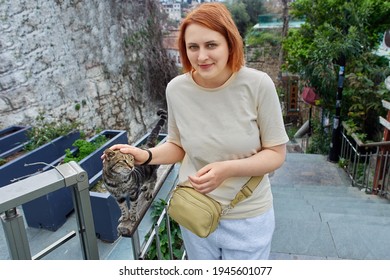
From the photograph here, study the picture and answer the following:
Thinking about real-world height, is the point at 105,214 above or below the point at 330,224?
above

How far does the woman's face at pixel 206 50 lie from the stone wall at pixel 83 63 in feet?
15.9

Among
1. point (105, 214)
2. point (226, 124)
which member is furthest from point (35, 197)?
point (105, 214)

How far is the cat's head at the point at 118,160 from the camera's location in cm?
118

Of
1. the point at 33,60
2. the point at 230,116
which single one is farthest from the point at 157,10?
the point at 230,116

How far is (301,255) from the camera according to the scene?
8.15ft

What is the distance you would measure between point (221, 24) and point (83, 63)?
5.86 m

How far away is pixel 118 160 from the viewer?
1182 mm

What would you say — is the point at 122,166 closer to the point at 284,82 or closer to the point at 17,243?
the point at 17,243

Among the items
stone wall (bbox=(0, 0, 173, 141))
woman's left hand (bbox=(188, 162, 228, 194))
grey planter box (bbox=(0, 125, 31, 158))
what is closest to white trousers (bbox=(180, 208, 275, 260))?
woman's left hand (bbox=(188, 162, 228, 194))

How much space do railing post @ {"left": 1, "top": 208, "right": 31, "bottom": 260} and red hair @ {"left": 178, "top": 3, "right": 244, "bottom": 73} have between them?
2.55 ft

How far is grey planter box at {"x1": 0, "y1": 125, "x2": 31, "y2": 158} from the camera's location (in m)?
4.28

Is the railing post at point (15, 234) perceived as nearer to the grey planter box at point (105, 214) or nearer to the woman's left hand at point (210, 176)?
the woman's left hand at point (210, 176)

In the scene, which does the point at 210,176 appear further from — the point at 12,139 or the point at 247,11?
the point at 247,11

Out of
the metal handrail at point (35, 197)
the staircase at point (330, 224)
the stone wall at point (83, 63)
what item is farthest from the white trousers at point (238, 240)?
the stone wall at point (83, 63)
